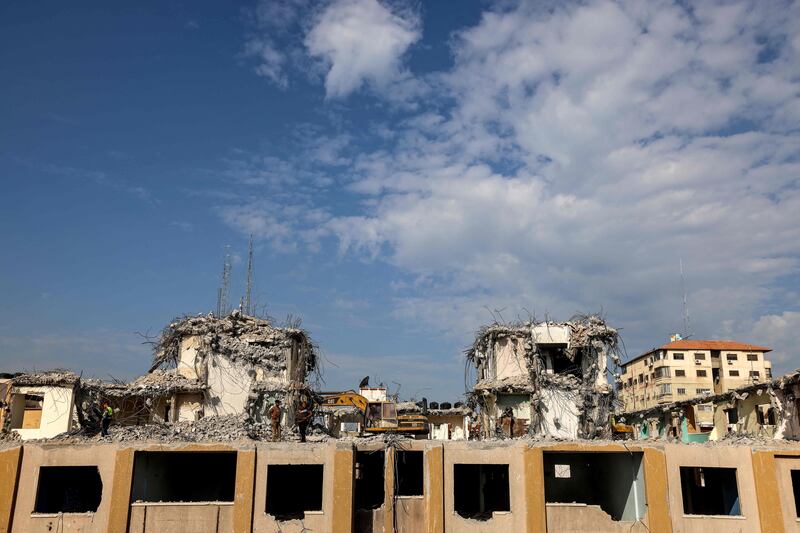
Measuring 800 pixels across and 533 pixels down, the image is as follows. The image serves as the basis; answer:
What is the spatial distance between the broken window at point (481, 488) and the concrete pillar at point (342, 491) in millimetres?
7336

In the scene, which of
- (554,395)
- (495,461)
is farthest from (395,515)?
(554,395)

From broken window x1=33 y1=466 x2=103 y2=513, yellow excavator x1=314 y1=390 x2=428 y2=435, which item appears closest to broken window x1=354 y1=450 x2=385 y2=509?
yellow excavator x1=314 y1=390 x2=428 y2=435

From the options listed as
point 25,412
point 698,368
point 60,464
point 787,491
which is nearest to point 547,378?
point 787,491

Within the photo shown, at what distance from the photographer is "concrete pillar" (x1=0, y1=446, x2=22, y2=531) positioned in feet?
74.5

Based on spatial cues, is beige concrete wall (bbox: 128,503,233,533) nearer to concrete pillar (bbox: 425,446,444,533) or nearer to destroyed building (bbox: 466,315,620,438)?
concrete pillar (bbox: 425,446,444,533)

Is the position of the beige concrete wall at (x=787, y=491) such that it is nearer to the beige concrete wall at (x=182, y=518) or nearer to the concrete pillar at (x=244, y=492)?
the concrete pillar at (x=244, y=492)

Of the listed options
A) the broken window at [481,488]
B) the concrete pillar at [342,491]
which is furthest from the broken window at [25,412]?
the broken window at [481,488]

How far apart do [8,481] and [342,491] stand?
12.3 m

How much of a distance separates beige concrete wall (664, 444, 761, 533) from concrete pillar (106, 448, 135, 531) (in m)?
20.2

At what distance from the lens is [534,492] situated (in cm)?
2347

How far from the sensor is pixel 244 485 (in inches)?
912

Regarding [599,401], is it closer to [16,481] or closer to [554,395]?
[554,395]

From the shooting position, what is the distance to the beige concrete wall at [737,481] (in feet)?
75.4

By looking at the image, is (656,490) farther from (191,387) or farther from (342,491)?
(191,387)
